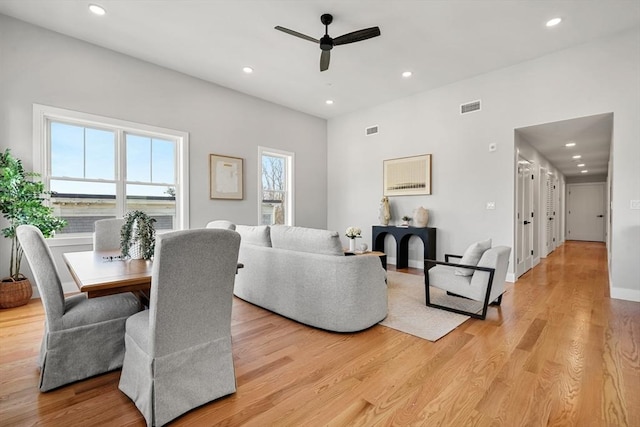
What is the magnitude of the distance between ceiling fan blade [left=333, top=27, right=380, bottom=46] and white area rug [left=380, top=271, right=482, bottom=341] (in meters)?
2.96

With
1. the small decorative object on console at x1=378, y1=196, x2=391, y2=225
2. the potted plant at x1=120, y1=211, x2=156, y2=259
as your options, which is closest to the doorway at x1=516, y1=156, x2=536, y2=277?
the small decorative object on console at x1=378, y1=196, x2=391, y2=225

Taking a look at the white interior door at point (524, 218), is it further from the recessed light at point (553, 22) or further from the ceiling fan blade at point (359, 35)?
the ceiling fan blade at point (359, 35)

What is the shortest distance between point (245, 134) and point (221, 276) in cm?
463

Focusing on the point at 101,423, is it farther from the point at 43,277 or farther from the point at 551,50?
the point at 551,50

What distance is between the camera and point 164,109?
15.7 feet

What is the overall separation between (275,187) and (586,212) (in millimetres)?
10752

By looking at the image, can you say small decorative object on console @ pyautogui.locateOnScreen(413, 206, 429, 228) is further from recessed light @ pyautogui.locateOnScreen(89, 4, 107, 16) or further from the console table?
recessed light @ pyautogui.locateOnScreen(89, 4, 107, 16)

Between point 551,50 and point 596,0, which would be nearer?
point 596,0

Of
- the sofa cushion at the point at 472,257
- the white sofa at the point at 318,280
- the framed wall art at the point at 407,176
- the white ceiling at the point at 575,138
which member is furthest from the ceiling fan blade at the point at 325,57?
the white ceiling at the point at 575,138

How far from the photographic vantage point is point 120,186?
449 cm

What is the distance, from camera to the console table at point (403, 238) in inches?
212

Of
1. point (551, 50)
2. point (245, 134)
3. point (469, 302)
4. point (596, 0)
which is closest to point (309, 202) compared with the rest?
point (245, 134)

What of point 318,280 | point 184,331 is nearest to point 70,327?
point 184,331

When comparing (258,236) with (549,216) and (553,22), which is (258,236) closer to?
(553,22)
